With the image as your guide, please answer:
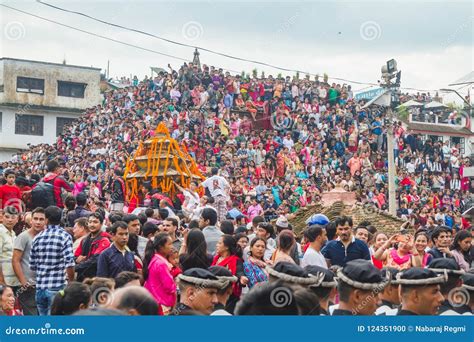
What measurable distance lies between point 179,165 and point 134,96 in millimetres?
10834

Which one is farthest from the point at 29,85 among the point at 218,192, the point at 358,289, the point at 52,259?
the point at 358,289

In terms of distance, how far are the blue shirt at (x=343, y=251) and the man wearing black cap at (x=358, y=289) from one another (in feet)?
14.0

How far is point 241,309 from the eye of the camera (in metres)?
4.98

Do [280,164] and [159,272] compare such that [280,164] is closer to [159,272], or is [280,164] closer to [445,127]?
[159,272]

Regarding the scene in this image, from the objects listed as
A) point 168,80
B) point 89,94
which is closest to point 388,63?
point 168,80

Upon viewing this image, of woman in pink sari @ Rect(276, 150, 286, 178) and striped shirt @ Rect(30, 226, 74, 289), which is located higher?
woman in pink sari @ Rect(276, 150, 286, 178)

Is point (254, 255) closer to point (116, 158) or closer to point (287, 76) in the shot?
point (116, 158)

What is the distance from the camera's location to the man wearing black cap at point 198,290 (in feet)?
22.1

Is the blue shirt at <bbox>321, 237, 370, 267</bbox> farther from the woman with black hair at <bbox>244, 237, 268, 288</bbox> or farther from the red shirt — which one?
the red shirt

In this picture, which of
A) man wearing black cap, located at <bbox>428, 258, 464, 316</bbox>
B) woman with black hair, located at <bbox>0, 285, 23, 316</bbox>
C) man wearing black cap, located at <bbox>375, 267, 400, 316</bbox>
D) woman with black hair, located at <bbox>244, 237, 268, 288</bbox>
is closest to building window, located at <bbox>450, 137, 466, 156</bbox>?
woman with black hair, located at <bbox>244, 237, 268, 288</bbox>

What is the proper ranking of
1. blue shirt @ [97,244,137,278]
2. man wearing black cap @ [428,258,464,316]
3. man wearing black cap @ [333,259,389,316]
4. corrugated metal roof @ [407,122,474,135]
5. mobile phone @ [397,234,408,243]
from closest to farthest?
1. man wearing black cap @ [333,259,389,316]
2. man wearing black cap @ [428,258,464,316]
3. blue shirt @ [97,244,137,278]
4. mobile phone @ [397,234,408,243]
5. corrugated metal roof @ [407,122,474,135]

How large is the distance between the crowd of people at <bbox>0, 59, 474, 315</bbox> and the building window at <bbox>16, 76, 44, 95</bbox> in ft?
43.5

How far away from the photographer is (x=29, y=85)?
148 ft

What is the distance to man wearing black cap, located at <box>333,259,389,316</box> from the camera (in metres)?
6.43
